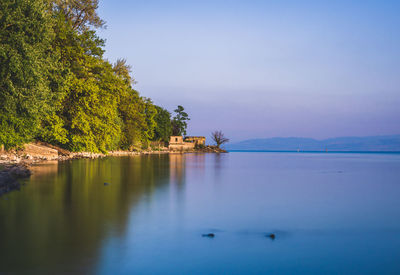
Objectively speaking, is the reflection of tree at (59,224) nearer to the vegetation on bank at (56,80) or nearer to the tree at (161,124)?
the vegetation on bank at (56,80)

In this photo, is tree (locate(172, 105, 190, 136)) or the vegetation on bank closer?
the vegetation on bank

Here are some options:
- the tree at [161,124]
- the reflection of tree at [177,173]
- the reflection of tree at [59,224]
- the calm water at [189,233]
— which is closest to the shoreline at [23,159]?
the reflection of tree at [59,224]

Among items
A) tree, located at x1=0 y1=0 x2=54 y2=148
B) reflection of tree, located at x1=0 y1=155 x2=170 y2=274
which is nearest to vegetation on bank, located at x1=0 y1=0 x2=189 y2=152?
tree, located at x1=0 y1=0 x2=54 y2=148

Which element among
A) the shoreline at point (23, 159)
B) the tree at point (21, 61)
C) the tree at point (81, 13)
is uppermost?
the tree at point (81, 13)

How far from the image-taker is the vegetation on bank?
17.1 metres

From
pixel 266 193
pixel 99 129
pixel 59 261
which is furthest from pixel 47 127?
pixel 59 261

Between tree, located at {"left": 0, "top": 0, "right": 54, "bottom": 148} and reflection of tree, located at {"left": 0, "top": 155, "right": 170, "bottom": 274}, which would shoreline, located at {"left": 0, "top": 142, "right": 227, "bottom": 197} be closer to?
reflection of tree, located at {"left": 0, "top": 155, "right": 170, "bottom": 274}

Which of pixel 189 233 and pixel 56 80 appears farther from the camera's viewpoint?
pixel 56 80

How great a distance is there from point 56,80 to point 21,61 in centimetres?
532

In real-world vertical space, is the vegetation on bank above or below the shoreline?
above

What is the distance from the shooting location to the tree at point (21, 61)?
54.7 feet

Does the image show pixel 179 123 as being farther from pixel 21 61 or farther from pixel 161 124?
pixel 21 61

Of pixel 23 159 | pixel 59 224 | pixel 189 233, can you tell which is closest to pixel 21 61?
pixel 23 159

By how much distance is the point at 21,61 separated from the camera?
1681cm
